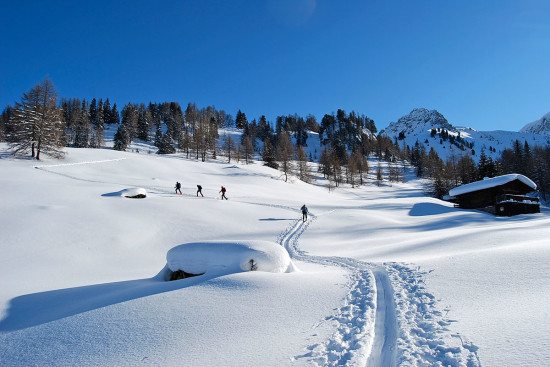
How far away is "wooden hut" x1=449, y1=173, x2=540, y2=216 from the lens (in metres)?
42.4

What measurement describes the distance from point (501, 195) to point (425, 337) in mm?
44483

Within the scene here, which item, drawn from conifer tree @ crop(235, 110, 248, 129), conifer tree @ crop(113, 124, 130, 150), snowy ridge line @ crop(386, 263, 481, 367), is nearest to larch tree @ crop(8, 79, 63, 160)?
conifer tree @ crop(113, 124, 130, 150)

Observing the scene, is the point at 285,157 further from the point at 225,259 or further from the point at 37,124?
the point at 225,259

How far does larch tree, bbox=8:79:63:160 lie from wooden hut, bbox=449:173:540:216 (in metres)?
63.9

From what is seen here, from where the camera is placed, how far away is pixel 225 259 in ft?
35.8

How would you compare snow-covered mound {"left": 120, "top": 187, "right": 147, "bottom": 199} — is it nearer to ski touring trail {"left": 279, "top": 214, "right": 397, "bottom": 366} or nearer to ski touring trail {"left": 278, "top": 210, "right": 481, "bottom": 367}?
ski touring trail {"left": 279, "top": 214, "right": 397, "bottom": 366}

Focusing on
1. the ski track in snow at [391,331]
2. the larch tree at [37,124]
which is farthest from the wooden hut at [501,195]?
the larch tree at [37,124]

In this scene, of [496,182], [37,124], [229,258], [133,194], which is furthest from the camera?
[37,124]

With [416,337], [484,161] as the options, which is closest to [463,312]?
[416,337]

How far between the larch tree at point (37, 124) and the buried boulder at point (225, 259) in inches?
2166

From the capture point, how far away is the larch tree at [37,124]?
53656 mm

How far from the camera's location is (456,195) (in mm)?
50688

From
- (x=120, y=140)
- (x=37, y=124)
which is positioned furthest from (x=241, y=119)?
(x=37, y=124)

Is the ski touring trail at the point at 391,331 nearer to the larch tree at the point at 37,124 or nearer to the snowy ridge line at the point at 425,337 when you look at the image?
the snowy ridge line at the point at 425,337
